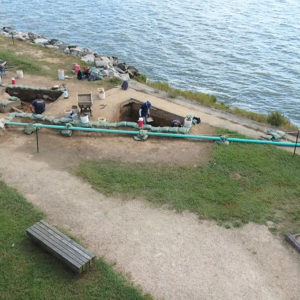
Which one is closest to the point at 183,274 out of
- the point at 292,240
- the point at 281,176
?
the point at 292,240

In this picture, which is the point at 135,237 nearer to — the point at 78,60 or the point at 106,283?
the point at 106,283

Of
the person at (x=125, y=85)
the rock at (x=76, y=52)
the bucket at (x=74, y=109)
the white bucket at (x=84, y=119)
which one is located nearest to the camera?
the white bucket at (x=84, y=119)

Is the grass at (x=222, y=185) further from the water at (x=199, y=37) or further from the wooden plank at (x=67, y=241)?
the water at (x=199, y=37)

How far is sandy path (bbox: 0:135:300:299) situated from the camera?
32.7 feet

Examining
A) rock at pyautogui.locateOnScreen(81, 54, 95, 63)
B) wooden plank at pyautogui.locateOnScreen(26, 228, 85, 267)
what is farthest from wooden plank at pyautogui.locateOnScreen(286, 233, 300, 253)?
rock at pyautogui.locateOnScreen(81, 54, 95, 63)

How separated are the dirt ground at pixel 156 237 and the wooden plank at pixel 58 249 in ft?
2.90

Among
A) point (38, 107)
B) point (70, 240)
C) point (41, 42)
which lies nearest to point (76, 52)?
point (41, 42)

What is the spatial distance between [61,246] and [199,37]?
3025 centimetres

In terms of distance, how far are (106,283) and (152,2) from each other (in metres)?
43.6

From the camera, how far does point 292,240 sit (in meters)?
11.2

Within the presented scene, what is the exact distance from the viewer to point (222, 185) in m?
13.7

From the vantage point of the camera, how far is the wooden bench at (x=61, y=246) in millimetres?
9992

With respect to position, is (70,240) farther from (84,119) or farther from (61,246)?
(84,119)

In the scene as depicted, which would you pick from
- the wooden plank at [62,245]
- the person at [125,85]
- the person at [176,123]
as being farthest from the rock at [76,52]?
the wooden plank at [62,245]
